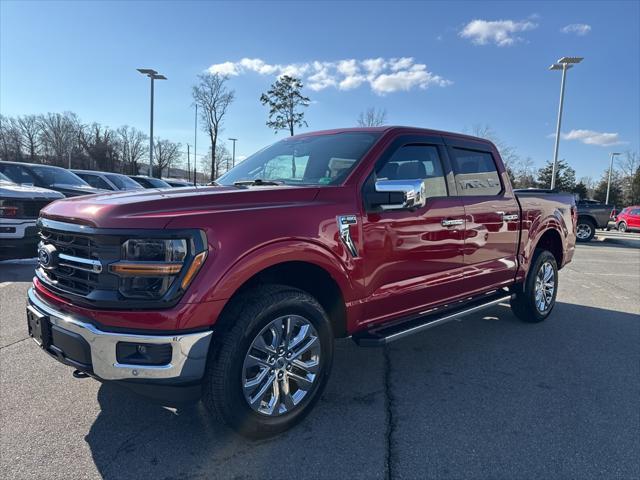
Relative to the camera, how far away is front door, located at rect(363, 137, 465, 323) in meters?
3.18

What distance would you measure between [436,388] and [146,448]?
2096mm

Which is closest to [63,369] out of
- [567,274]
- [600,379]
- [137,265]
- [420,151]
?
[137,265]

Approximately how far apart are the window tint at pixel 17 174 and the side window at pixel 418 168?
335 inches

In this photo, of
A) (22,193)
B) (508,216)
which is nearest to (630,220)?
(508,216)

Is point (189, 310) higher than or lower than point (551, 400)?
higher

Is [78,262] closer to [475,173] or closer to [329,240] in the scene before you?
[329,240]

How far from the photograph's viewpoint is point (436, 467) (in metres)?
2.48

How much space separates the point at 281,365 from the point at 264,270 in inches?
23.1

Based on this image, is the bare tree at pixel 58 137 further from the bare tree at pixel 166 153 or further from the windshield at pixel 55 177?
the windshield at pixel 55 177

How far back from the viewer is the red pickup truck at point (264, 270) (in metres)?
Answer: 2.28

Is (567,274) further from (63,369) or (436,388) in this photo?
(63,369)

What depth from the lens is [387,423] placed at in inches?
115

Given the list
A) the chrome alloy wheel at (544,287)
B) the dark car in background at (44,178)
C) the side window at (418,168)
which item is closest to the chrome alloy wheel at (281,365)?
the side window at (418,168)

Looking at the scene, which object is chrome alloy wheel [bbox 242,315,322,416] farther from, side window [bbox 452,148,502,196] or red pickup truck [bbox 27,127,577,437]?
side window [bbox 452,148,502,196]
